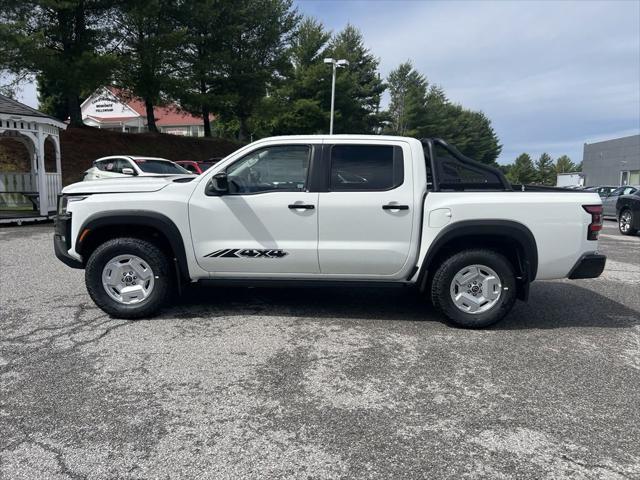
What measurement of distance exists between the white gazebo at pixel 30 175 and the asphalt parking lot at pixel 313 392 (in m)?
8.92

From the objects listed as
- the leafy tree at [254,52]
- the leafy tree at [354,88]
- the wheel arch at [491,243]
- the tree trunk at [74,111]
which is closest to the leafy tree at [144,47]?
the tree trunk at [74,111]

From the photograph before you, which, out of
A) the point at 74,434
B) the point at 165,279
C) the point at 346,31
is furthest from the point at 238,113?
the point at 74,434

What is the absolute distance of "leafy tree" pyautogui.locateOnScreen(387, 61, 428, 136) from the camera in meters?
53.6

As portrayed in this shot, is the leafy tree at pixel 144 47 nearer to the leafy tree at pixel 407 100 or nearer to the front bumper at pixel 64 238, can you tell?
the front bumper at pixel 64 238

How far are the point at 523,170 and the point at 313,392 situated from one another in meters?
127

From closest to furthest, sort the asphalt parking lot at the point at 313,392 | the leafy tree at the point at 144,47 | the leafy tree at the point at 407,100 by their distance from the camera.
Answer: the asphalt parking lot at the point at 313,392 < the leafy tree at the point at 144,47 < the leafy tree at the point at 407,100

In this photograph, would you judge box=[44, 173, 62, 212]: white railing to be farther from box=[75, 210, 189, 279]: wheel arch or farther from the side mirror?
the side mirror

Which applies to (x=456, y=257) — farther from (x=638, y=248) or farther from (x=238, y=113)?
(x=238, y=113)

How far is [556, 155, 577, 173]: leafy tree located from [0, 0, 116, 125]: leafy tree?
128m

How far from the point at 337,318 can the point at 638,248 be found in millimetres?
9120

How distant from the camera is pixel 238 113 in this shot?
3066cm

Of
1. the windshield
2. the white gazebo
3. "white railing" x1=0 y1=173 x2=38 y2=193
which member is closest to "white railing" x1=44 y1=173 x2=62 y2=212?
the white gazebo

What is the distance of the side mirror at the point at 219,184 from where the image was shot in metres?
4.55

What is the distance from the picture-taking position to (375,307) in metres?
5.47
